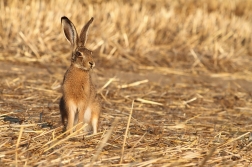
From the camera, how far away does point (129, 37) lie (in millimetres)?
12859

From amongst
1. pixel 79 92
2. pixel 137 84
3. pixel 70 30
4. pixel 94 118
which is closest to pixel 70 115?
pixel 79 92

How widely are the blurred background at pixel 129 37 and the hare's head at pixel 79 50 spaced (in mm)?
4588

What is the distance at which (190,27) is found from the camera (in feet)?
47.5

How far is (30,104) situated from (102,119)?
106cm

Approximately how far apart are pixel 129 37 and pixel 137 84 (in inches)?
131

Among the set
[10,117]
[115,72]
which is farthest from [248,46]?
[10,117]

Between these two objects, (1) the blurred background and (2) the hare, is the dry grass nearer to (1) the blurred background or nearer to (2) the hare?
(1) the blurred background

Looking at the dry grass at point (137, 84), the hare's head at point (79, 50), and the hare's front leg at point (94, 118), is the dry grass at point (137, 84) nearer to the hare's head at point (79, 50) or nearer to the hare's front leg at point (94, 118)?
the hare's front leg at point (94, 118)

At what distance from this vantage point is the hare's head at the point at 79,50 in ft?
19.2

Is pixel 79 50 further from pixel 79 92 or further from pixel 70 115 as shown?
pixel 70 115

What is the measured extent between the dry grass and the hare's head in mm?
642

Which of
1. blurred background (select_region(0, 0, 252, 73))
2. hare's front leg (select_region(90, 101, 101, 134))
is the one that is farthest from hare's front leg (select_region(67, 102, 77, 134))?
blurred background (select_region(0, 0, 252, 73))

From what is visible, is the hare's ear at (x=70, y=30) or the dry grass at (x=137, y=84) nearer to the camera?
the dry grass at (x=137, y=84)

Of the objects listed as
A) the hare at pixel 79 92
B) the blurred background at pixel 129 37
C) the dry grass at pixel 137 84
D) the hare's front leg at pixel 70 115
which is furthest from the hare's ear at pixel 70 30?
the blurred background at pixel 129 37
